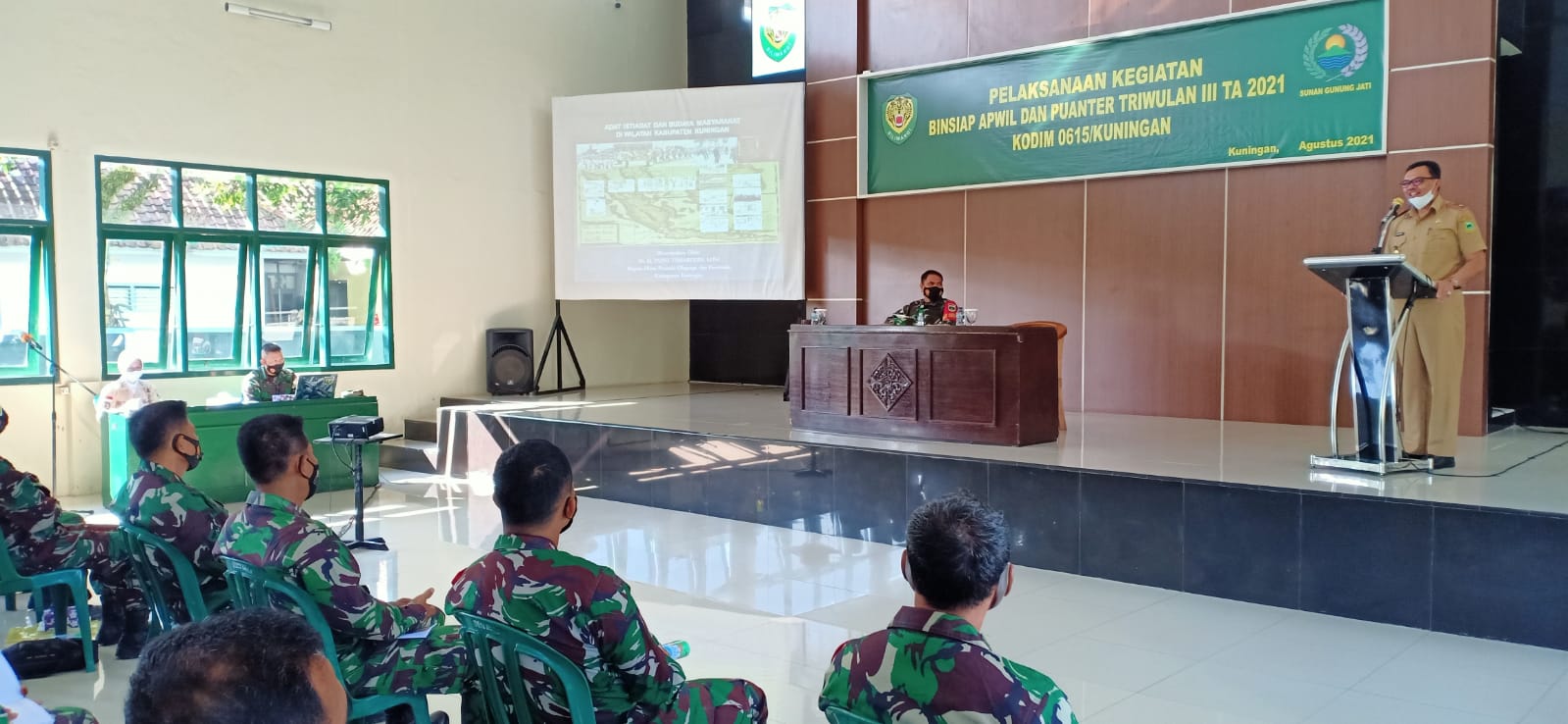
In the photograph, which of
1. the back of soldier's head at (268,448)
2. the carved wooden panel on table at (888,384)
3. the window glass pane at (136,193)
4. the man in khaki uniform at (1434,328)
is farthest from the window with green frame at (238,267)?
the man in khaki uniform at (1434,328)

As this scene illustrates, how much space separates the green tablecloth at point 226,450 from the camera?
22.1ft

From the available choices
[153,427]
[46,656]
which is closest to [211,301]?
[46,656]

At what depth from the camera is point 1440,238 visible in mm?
5027

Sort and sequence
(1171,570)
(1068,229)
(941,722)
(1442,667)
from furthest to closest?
(1068,229) < (1171,570) < (1442,667) < (941,722)

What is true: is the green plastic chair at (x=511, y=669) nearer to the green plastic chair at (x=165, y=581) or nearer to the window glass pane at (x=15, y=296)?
the green plastic chair at (x=165, y=581)

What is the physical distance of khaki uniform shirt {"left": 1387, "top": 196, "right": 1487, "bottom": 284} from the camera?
4.94 metres

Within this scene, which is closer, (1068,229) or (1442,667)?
(1442,667)

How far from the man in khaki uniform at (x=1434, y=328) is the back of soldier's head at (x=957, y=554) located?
4296mm

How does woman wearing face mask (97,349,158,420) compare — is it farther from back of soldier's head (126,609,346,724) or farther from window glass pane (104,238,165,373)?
back of soldier's head (126,609,346,724)

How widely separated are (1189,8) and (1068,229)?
1.71 metres

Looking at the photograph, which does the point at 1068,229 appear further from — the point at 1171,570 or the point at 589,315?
the point at 589,315

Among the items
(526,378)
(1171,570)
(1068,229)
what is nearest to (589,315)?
(526,378)

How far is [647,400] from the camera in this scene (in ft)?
29.4

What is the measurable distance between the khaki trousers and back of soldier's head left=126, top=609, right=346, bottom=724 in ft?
17.5
